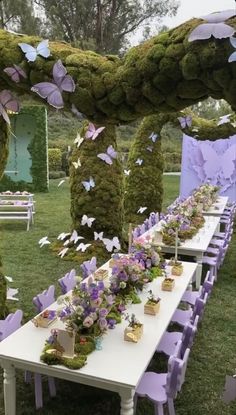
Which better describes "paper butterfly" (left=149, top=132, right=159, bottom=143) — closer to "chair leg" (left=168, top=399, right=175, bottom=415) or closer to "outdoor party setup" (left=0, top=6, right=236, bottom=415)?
"outdoor party setup" (left=0, top=6, right=236, bottom=415)

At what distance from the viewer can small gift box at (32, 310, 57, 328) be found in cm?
357

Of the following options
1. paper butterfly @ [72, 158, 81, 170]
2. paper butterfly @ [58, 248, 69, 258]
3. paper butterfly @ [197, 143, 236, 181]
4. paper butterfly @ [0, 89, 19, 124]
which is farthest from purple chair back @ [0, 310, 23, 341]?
paper butterfly @ [197, 143, 236, 181]

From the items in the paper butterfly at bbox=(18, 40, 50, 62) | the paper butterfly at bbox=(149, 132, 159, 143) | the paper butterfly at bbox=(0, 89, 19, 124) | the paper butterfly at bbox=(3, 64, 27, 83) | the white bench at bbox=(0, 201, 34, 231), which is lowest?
the white bench at bbox=(0, 201, 34, 231)

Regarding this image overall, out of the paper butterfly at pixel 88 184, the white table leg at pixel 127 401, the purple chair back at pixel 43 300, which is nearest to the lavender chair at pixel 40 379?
the purple chair back at pixel 43 300

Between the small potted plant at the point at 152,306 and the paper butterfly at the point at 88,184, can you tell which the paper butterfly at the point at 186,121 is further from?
the small potted plant at the point at 152,306

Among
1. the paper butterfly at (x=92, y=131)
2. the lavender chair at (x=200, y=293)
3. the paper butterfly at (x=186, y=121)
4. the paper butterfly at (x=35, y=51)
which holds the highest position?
the paper butterfly at (x=35, y=51)

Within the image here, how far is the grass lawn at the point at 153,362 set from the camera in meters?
3.71

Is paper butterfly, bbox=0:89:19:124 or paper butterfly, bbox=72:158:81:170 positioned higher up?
paper butterfly, bbox=0:89:19:124

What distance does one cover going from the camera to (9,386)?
3.23m

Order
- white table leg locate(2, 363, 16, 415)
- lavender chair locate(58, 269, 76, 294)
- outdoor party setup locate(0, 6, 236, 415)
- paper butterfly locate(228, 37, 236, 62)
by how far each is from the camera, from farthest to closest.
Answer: lavender chair locate(58, 269, 76, 294) < white table leg locate(2, 363, 16, 415) < outdoor party setup locate(0, 6, 236, 415) < paper butterfly locate(228, 37, 236, 62)

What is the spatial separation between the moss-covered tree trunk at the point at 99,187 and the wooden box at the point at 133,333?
436 cm

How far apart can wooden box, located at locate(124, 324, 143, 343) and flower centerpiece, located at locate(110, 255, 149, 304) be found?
572mm

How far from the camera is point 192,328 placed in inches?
150

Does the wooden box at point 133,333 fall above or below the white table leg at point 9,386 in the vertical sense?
above
